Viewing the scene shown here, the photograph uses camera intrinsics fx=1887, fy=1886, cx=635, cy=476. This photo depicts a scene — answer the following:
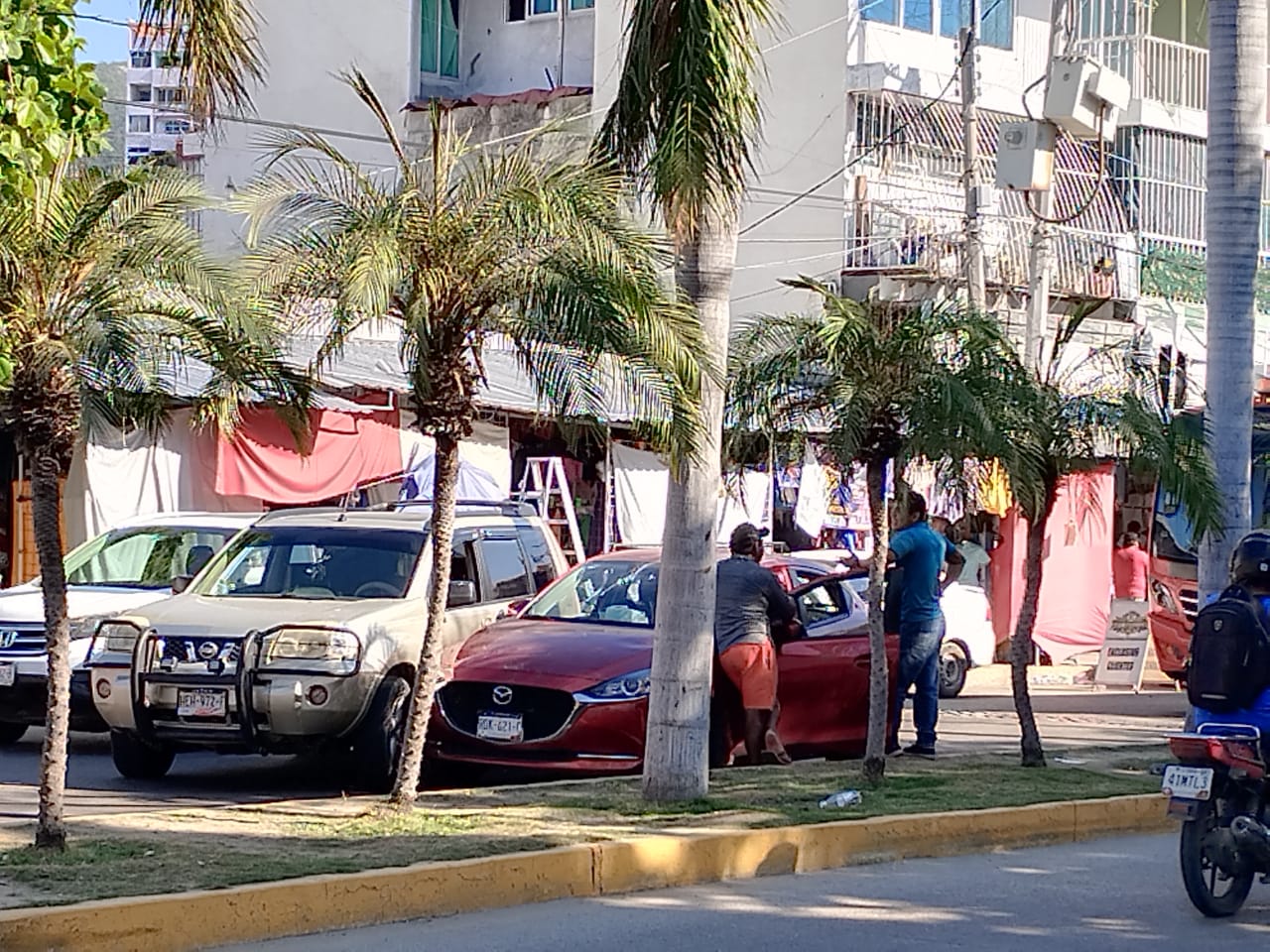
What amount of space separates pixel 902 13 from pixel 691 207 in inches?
780

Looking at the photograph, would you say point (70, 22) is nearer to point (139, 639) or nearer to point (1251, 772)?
point (139, 639)

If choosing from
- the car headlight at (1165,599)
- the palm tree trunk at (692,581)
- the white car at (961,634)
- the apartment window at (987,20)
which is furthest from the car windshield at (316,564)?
the apartment window at (987,20)

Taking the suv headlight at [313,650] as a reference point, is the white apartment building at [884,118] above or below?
above

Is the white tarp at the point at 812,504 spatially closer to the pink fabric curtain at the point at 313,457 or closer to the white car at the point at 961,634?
the white car at the point at 961,634

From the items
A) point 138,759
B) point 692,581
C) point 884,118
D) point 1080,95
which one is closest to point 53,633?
point 692,581

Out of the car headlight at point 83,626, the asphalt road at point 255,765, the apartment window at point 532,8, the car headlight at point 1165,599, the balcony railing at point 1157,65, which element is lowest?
the asphalt road at point 255,765

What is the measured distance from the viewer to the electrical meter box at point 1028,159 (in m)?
21.2

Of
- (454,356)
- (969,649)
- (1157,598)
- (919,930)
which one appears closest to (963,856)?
(919,930)

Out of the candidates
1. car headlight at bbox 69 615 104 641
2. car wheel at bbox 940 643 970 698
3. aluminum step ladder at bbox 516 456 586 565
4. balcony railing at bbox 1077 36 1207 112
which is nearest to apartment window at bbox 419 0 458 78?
balcony railing at bbox 1077 36 1207 112

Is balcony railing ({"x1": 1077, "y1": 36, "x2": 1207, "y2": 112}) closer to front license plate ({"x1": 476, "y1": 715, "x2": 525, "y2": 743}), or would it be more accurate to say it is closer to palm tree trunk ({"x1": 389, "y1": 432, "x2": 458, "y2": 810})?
front license plate ({"x1": 476, "y1": 715, "x2": 525, "y2": 743})

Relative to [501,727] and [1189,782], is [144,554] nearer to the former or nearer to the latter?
[501,727]

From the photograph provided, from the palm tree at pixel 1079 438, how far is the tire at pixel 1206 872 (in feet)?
13.0

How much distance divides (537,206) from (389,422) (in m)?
12.3

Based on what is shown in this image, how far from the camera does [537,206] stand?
9.64 m
